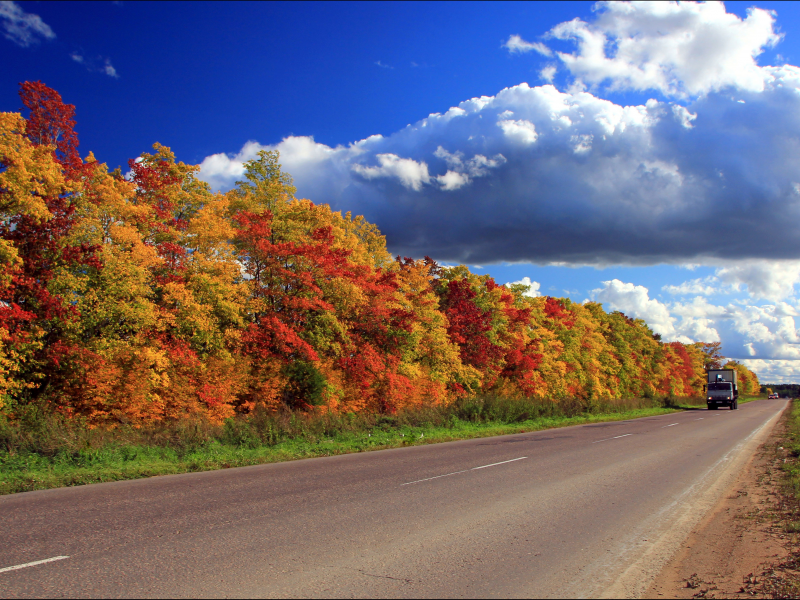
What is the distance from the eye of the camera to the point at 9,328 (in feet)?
53.3

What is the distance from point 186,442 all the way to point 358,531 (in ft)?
32.8

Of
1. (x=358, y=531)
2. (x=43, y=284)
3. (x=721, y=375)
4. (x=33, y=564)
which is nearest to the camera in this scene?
(x=33, y=564)

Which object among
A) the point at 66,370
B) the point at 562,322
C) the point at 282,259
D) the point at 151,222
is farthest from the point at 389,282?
the point at 562,322

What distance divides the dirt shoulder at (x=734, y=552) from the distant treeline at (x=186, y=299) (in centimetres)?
1595

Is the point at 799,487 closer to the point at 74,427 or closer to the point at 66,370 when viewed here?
the point at 74,427

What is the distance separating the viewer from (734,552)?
6543mm

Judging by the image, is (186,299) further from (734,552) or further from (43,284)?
(734,552)

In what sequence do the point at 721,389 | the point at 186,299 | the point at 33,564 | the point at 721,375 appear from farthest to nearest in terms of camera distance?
the point at 721,375, the point at 721,389, the point at 186,299, the point at 33,564

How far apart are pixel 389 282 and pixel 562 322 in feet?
84.2

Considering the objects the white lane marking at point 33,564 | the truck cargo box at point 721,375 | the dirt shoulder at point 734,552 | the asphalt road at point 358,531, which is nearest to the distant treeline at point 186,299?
the asphalt road at point 358,531

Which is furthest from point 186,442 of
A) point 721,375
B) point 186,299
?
point 721,375

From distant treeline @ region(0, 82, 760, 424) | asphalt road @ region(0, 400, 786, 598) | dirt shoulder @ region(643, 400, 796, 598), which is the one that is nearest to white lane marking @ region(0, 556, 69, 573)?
asphalt road @ region(0, 400, 786, 598)

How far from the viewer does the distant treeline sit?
55.3ft

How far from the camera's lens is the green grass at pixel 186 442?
450 inches
